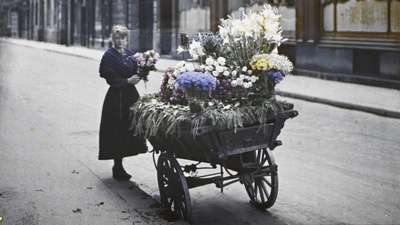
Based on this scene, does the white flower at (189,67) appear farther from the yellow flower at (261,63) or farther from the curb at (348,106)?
the curb at (348,106)

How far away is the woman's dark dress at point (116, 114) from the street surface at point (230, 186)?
0.40 m

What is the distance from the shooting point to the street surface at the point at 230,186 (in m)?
6.22

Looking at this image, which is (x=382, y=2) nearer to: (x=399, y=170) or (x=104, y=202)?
(x=399, y=170)

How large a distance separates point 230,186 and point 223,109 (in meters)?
1.93

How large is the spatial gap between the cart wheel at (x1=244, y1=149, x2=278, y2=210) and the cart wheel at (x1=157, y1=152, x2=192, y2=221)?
622 millimetres

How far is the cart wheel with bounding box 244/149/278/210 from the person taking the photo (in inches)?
240

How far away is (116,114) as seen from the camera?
7.54 m

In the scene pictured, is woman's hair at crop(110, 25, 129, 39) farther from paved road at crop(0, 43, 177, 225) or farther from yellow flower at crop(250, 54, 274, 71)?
yellow flower at crop(250, 54, 274, 71)

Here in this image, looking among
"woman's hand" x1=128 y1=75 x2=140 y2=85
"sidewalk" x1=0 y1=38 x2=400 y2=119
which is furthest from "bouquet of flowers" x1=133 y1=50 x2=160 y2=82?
"sidewalk" x1=0 y1=38 x2=400 y2=119

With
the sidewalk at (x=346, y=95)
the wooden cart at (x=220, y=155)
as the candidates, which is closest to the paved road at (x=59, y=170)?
the wooden cart at (x=220, y=155)

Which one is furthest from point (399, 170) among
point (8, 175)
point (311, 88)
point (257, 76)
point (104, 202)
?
point (311, 88)

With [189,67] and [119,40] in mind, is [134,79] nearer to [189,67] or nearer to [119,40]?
[119,40]

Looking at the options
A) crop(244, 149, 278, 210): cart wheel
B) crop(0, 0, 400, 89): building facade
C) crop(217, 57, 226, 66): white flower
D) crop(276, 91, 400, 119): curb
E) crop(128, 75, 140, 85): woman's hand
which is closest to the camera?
crop(217, 57, 226, 66): white flower

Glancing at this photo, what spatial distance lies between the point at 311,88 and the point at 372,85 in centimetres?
190
